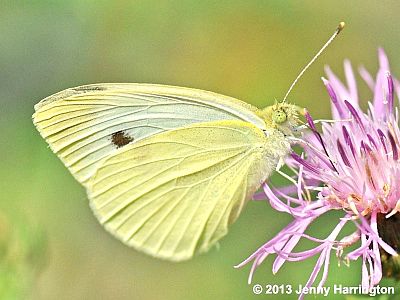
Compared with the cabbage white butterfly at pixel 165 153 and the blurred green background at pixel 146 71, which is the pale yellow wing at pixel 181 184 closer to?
the cabbage white butterfly at pixel 165 153

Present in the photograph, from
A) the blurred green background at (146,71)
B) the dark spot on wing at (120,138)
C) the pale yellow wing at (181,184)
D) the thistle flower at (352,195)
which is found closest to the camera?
the thistle flower at (352,195)

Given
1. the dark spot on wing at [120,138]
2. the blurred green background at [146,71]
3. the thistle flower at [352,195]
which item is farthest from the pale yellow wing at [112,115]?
the blurred green background at [146,71]

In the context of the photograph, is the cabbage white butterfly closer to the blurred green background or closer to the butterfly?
the butterfly

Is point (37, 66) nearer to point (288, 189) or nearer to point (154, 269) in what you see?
point (154, 269)

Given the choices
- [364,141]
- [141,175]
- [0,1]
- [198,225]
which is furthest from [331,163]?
[0,1]

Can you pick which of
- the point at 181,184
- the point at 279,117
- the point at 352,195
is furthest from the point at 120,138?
the point at 352,195

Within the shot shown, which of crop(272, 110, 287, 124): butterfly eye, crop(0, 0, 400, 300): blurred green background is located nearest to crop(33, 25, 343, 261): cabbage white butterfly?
crop(272, 110, 287, 124): butterfly eye

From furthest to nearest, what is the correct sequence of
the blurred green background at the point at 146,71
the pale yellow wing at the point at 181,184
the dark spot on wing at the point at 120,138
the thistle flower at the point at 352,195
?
the blurred green background at the point at 146,71
the dark spot on wing at the point at 120,138
the pale yellow wing at the point at 181,184
the thistle flower at the point at 352,195
